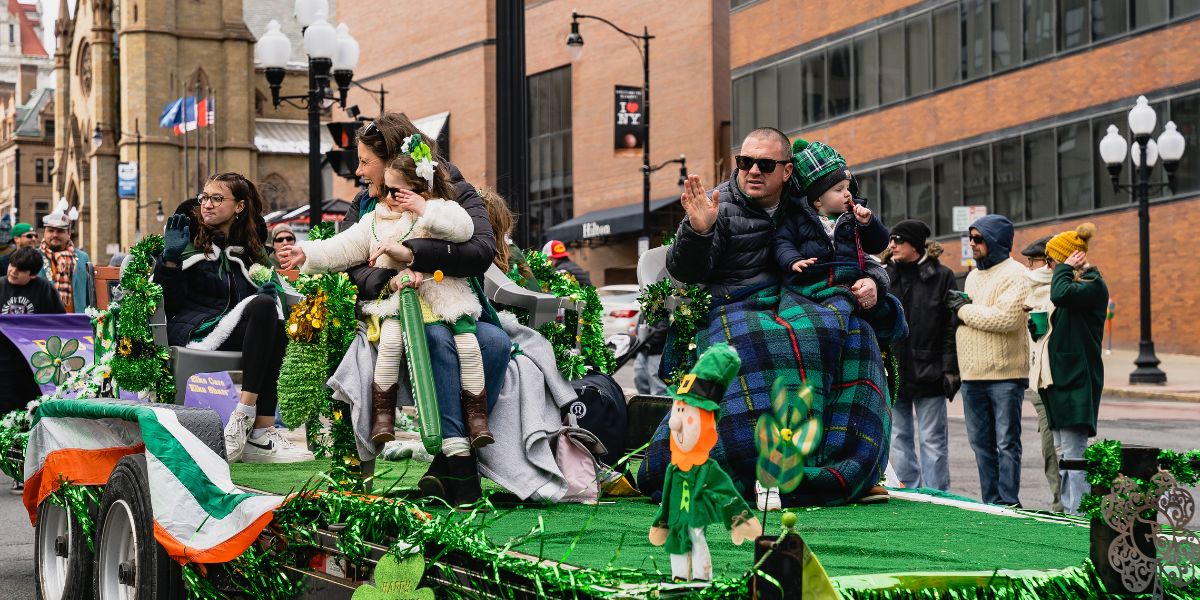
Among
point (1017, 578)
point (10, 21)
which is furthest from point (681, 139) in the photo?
point (10, 21)

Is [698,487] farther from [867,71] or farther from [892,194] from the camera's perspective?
[867,71]

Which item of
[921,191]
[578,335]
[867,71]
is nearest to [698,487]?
[578,335]

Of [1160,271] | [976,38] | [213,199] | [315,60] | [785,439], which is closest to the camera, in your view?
[785,439]

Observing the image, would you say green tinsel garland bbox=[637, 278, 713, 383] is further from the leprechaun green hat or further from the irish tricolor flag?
the leprechaun green hat

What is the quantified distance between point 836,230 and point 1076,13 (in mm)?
31173

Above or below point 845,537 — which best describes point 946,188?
above

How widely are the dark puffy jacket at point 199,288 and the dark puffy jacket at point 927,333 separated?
→ 4.56m

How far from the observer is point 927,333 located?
10461 millimetres

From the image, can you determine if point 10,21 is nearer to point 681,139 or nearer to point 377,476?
point 681,139

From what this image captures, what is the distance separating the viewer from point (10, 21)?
197 metres

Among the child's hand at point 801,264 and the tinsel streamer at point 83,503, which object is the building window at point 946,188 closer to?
the child's hand at point 801,264

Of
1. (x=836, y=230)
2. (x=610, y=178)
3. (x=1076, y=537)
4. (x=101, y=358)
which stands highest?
(x=610, y=178)

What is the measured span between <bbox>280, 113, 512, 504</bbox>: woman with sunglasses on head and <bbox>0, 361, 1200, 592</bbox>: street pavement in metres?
2.98

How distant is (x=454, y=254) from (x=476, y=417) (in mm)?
648
